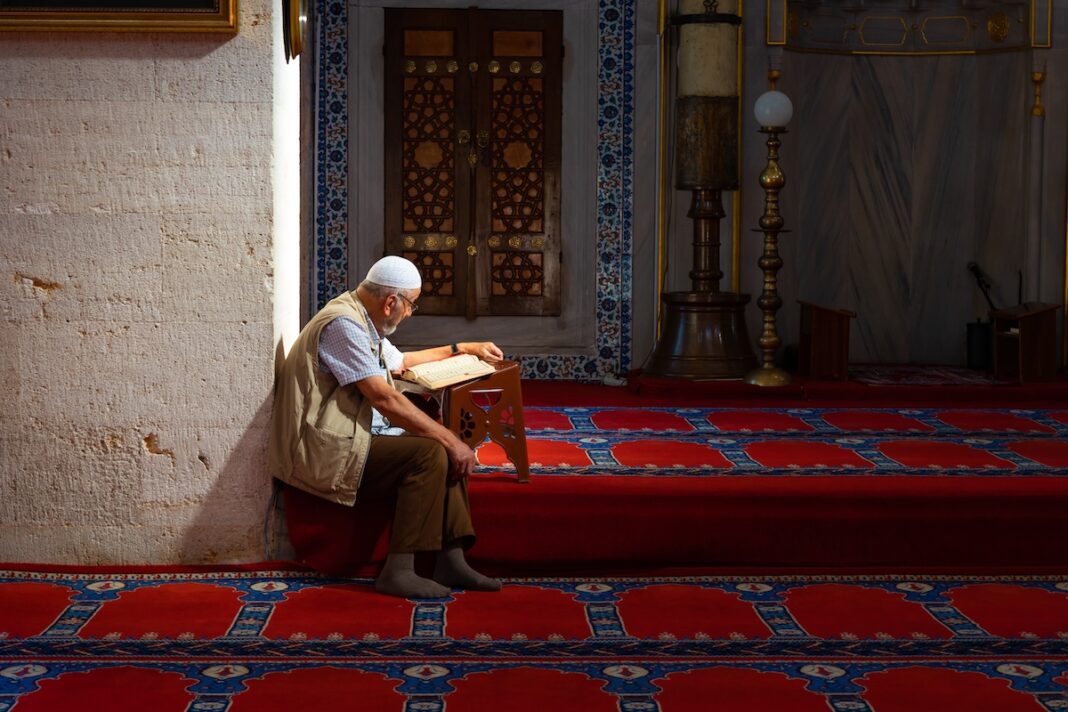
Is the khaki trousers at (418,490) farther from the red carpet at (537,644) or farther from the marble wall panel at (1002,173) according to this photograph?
the marble wall panel at (1002,173)

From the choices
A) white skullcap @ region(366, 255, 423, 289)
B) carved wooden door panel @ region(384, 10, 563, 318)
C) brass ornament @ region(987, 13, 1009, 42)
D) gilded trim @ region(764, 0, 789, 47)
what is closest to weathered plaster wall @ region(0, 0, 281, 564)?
white skullcap @ region(366, 255, 423, 289)

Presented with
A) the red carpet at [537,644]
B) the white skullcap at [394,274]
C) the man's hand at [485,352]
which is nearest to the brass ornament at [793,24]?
the man's hand at [485,352]

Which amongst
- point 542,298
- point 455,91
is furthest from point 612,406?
point 455,91

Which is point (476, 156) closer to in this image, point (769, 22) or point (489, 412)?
point (769, 22)

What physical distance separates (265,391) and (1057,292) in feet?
18.3

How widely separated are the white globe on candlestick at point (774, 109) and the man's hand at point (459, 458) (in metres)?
3.96

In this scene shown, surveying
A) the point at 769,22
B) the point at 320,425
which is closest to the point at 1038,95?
the point at 769,22

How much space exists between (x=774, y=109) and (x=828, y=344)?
134cm

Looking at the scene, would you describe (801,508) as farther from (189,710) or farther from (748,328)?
(748,328)

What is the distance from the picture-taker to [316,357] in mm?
4488

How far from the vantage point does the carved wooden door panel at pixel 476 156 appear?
849 cm

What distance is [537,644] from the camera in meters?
3.85

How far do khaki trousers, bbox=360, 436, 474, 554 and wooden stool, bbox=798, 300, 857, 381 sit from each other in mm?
3978

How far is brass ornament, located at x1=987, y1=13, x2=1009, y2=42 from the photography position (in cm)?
872
